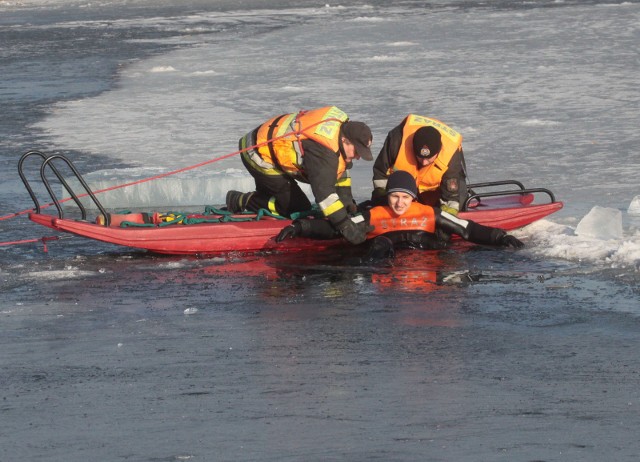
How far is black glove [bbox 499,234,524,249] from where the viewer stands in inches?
274

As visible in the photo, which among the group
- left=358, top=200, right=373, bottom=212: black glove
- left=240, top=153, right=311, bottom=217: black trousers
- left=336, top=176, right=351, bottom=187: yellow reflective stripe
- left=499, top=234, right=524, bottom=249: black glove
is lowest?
left=499, top=234, right=524, bottom=249: black glove

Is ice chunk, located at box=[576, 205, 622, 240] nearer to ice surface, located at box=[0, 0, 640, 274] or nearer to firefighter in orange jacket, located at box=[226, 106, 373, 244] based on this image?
ice surface, located at box=[0, 0, 640, 274]

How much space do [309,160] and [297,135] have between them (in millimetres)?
184

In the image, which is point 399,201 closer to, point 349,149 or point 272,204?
point 349,149

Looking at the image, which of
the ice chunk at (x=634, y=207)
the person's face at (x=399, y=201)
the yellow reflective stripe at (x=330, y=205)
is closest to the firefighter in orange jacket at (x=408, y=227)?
the person's face at (x=399, y=201)

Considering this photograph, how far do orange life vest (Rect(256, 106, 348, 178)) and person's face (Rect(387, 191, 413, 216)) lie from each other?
1.12 feet

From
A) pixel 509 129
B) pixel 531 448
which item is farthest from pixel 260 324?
pixel 509 129

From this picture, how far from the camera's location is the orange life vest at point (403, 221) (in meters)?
7.07

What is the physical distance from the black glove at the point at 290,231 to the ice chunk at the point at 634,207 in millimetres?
2159

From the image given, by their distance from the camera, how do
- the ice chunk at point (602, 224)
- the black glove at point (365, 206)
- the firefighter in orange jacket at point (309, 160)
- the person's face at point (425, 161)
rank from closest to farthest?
the firefighter in orange jacket at point (309, 160) < the ice chunk at point (602, 224) < the person's face at point (425, 161) < the black glove at point (365, 206)

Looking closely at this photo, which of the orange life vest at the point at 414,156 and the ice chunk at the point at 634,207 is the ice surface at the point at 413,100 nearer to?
the ice chunk at the point at 634,207

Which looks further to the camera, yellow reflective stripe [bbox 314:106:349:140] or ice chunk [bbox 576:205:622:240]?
ice chunk [bbox 576:205:622:240]

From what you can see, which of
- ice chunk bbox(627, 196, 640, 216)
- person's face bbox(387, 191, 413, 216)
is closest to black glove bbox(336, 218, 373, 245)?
person's face bbox(387, 191, 413, 216)

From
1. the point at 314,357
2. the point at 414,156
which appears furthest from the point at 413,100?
the point at 314,357
